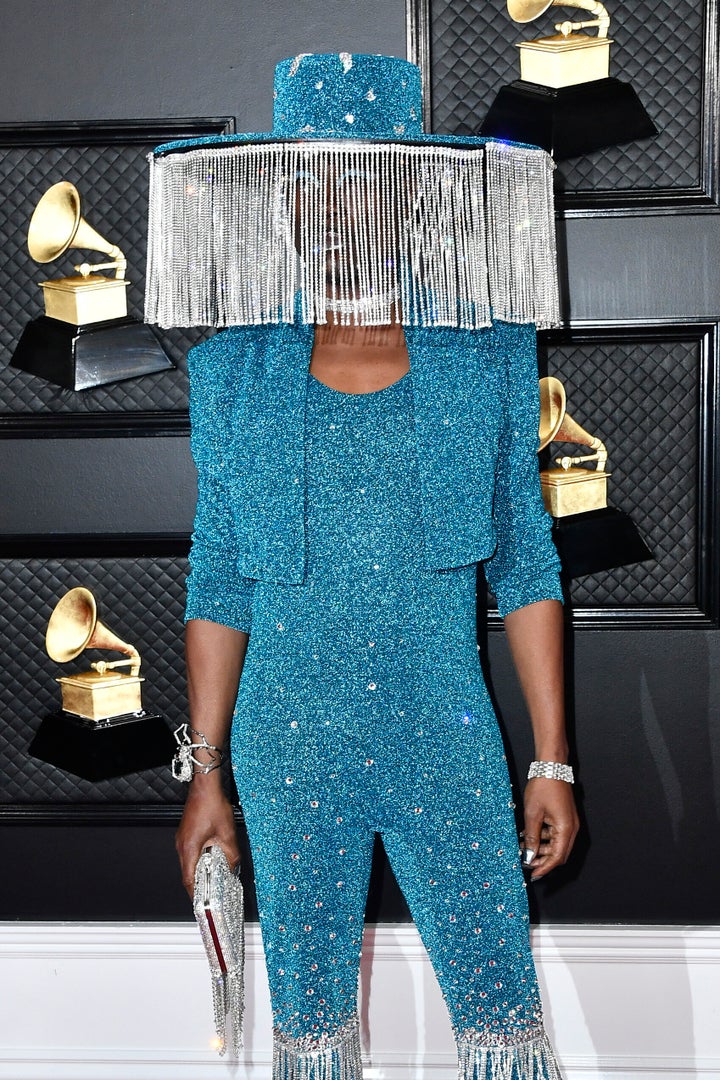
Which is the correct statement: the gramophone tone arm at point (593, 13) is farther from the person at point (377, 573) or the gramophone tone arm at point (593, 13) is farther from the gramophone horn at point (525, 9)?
the person at point (377, 573)

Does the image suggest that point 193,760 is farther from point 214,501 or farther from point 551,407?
point 551,407

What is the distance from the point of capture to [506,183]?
137 centimetres

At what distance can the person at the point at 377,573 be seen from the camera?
1387mm

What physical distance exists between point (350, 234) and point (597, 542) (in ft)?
3.47

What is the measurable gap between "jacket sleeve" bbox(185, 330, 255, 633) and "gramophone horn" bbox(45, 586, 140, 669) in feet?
2.34

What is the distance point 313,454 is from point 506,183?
41 centimetres

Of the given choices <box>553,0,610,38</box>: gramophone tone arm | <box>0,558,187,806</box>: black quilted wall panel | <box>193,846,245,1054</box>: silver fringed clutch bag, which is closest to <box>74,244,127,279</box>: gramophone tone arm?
<box>0,558,187,806</box>: black quilted wall panel

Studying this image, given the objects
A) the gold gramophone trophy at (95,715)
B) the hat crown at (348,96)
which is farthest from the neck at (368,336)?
the gold gramophone trophy at (95,715)

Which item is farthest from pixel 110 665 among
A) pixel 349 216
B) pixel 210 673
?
pixel 349 216

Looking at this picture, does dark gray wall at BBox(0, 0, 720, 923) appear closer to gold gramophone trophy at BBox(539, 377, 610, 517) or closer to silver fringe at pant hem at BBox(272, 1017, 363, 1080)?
gold gramophone trophy at BBox(539, 377, 610, 517)

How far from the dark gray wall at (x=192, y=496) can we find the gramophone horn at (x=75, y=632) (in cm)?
15

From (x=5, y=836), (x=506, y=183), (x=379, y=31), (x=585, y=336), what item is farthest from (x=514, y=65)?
(x=5, y=836)

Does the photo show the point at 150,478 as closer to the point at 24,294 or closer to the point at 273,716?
the point at 24,294

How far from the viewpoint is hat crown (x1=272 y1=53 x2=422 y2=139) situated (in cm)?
137
